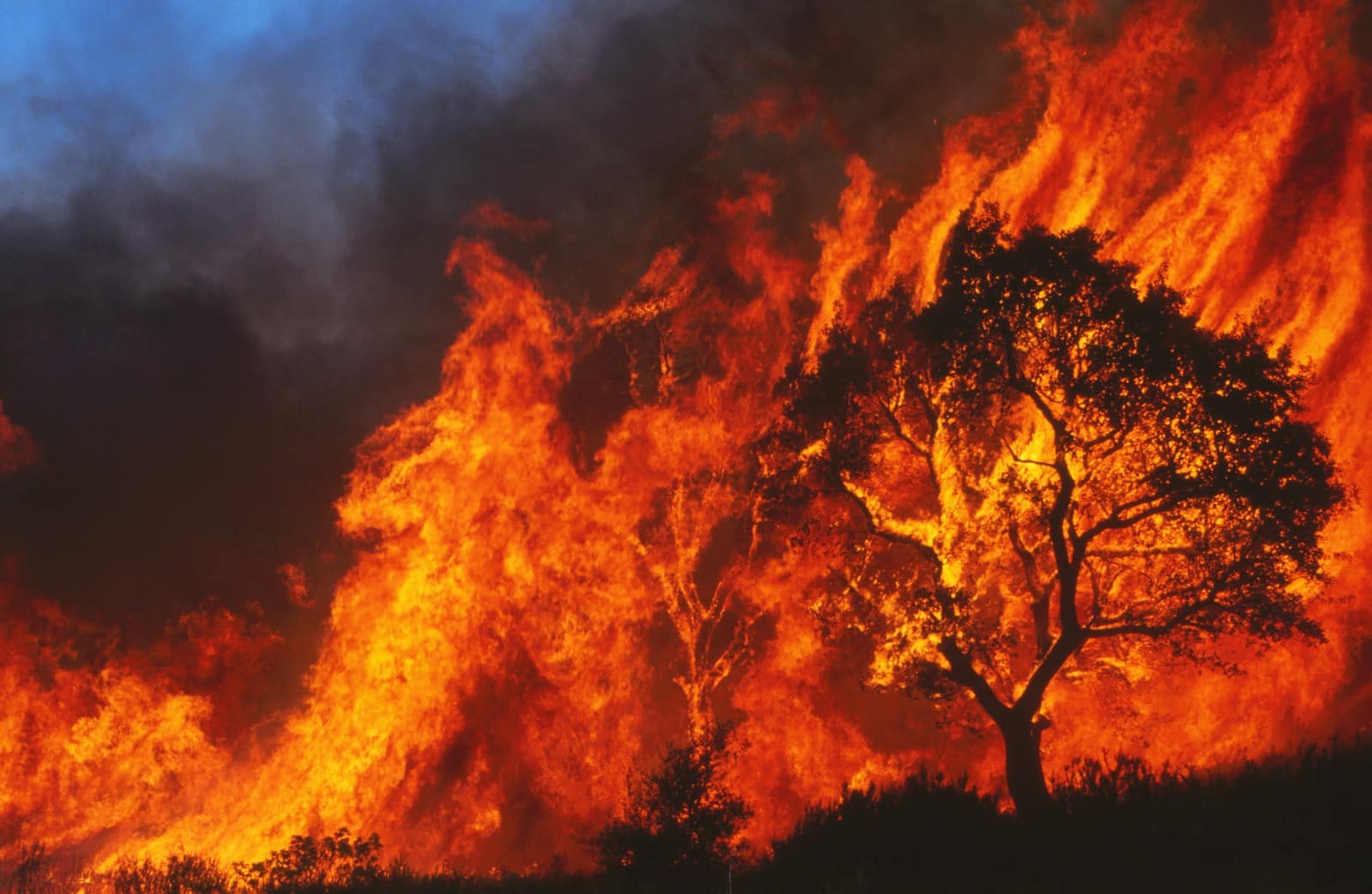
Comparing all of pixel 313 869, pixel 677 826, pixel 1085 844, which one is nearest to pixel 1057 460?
pixel 1085 844

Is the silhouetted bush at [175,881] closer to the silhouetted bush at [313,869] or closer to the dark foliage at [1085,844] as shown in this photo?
the dark foliage at [1085,844]

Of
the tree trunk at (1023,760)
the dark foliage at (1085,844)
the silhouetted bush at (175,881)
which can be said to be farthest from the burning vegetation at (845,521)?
the dark foliage at (1085,844)

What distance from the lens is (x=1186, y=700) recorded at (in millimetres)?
23344

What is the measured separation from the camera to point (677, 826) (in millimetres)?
13875

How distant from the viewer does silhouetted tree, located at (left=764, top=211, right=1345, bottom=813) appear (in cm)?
1483

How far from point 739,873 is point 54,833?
78.7ft

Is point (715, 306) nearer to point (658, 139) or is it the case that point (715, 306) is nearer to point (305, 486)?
point (658, 139)

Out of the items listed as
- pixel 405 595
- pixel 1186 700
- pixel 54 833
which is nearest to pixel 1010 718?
pixel 1186 700

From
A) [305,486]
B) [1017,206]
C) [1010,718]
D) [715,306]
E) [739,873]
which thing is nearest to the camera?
[739,873]

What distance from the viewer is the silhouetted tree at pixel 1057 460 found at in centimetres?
1483

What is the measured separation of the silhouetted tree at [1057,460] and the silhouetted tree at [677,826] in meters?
4.29

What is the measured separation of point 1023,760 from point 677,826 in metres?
5.91

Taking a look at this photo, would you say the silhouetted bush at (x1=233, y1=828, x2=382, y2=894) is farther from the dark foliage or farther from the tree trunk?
the tree trunk

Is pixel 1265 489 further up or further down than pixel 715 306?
further down
